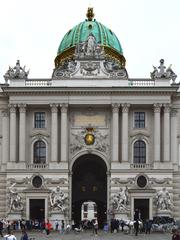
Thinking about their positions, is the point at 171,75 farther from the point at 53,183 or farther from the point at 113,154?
the point at 53,183

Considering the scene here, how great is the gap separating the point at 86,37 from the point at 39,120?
12202mm

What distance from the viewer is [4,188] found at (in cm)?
6731

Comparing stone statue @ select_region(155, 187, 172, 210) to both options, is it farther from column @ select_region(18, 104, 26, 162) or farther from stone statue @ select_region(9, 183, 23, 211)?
column @ select_region(18, 104, 26, 162)

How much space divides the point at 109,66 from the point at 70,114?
5847mm

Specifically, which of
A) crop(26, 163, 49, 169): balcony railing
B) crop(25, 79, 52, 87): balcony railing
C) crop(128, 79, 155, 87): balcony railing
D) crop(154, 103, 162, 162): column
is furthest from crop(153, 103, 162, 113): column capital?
crop(26, 163, 49, 169): balcony railing

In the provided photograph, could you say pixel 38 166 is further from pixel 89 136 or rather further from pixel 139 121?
pixel 139 121

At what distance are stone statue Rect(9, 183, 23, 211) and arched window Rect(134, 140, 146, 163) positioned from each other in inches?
449

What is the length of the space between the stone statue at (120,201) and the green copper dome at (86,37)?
54.6 feet

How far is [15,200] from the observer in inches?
2576

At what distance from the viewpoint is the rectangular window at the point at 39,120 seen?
6850 cm

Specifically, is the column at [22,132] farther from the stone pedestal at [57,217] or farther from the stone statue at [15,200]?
the stone pedestal at [57,217]

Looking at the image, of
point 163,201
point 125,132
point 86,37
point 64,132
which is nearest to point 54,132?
point 64,132

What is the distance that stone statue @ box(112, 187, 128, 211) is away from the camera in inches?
2574

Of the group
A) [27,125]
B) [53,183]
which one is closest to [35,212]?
[53,183]
